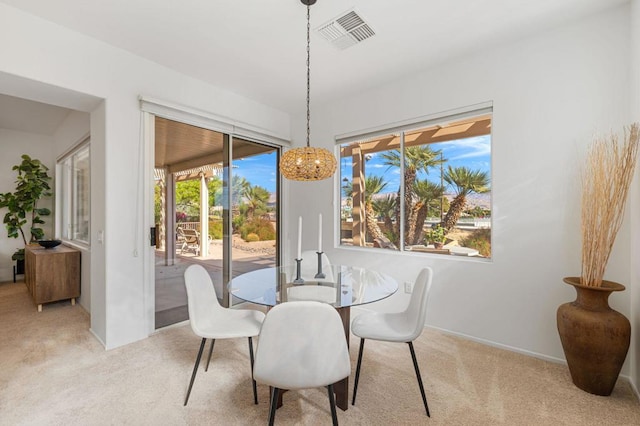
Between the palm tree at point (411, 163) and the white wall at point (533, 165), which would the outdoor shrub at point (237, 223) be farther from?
the white wall at point (533, 165)

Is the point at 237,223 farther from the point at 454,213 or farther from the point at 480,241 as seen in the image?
the point at 480,241

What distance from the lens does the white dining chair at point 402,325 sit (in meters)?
1.76

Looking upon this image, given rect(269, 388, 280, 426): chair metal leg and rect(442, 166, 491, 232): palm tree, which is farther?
rect(442, 166, 491, 232): palm tree

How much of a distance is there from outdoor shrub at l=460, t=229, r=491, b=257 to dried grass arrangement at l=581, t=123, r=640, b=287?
759 mm

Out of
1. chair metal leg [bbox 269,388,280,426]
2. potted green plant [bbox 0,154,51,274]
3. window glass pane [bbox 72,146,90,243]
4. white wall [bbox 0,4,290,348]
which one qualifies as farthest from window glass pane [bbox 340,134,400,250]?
potted green plant [bbox 0,154,51,274]

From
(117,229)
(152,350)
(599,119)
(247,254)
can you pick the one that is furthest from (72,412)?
(599,119)

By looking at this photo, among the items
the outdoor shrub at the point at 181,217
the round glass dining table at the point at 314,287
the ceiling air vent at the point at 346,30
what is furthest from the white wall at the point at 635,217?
the outdoor shrub at the point at 181,217

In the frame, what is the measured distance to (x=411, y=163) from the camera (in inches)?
128

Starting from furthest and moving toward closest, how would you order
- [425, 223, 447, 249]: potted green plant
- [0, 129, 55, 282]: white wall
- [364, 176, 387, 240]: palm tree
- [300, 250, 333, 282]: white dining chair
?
[0, 129, 55, 282]: white wall < [364, 176, 387, 240]: palm tree < [425, 223, 447, 249]: potted green plant < [300, 250, 333, 282]: white dining chair

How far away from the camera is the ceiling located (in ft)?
6.76

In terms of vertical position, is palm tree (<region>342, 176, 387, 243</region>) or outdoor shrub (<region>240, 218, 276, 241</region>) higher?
palm tree (<region>342, 176, 387, 243</region>)

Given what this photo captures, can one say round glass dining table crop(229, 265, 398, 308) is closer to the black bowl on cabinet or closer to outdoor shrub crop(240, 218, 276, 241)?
outdoor shrub crop(240, 218, 276, 241)

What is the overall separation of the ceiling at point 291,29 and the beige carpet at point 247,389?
2667mm

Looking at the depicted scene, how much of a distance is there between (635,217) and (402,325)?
5.75 ft
